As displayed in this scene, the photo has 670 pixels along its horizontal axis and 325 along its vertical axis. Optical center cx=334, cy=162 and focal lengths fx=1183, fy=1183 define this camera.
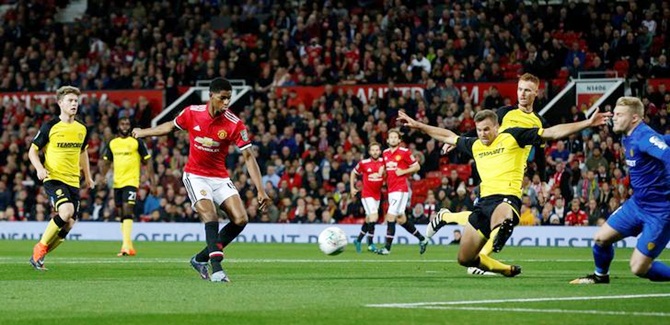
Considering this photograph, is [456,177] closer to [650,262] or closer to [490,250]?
[490,250]

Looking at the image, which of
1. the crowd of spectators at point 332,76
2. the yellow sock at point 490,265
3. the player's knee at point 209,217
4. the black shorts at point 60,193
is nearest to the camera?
the player's knee at point 209,217

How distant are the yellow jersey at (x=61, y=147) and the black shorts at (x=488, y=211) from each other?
6.33 metres

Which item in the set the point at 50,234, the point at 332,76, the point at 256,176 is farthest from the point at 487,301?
the point at 332,76

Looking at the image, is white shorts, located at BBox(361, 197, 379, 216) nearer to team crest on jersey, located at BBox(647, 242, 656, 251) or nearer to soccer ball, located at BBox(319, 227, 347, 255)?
soccer ball, located at BBox(319, 227, 347, 255)

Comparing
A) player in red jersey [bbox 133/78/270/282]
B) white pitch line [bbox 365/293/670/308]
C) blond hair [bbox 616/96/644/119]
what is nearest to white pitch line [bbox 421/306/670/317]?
white pitch line [bbox 365/293/670/308]

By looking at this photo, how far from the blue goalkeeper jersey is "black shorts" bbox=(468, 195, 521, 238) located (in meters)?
1.93

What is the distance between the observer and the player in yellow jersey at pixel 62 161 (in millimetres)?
16828

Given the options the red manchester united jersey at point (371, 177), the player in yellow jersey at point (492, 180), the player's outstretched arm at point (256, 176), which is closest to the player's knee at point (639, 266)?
the player in yellow jersey at point (492, 180)

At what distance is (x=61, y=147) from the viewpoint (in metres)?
17.3

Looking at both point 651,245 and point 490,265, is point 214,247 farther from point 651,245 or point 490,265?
point 651,245

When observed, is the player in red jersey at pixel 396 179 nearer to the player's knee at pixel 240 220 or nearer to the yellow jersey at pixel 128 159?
the yellow jersey at pixel 128 159

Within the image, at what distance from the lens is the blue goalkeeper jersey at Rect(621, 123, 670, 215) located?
12.3 metres

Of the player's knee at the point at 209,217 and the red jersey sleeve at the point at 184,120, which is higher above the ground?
the red jersey sleeve at the point at 184,120

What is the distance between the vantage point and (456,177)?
3030 centimetres
